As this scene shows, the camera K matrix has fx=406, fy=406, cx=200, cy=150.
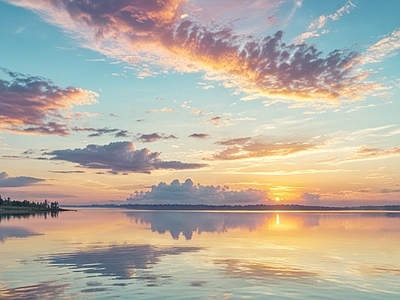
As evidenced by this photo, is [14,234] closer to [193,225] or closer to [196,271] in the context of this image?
[193,225]

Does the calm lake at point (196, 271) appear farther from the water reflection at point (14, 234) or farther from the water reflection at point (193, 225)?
the water reflection at point (193, 225)

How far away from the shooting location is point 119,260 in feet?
123

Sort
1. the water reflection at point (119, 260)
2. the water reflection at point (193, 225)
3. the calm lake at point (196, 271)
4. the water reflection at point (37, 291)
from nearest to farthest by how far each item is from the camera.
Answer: the water reflection at point (37, 291) < the calm lake at point (196, 271) < the water reflection at point (119, 260) < the water reflection at point (193, 225)

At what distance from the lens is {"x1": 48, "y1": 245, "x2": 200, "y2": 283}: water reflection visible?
3115 cm

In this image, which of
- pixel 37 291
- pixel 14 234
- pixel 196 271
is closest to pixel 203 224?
pixel 14 234

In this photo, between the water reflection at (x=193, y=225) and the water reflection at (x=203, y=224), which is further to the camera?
the water reflection at (x=203, y=224)

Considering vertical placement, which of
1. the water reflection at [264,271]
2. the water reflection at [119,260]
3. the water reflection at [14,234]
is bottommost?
the water reflection at [264,271]

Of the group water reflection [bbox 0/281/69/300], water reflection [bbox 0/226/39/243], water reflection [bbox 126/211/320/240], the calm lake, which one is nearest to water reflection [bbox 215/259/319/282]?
the calm lake

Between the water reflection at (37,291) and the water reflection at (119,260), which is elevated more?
the water reflection at (119,260)

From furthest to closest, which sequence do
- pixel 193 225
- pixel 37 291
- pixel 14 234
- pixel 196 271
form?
pixel 193 225
pixel 14 234
pixel 196 271
pixel 37 291

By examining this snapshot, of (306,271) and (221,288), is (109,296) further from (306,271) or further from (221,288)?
(306,271)

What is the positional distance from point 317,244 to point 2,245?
39.5 meters

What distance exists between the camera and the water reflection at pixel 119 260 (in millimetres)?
31150

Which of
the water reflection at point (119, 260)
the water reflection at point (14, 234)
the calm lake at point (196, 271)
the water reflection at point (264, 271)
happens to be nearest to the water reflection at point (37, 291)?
the calm lake at point (196, 271)
